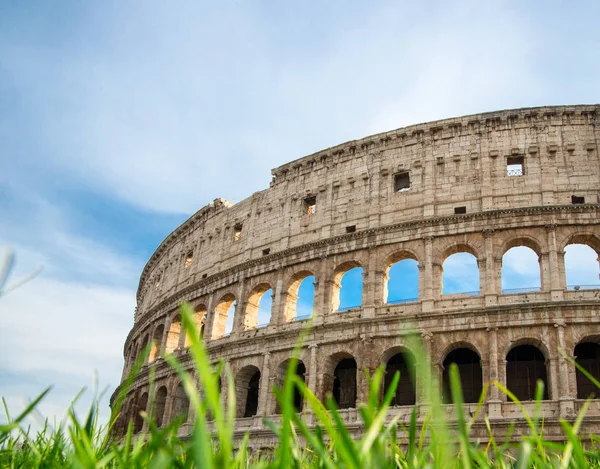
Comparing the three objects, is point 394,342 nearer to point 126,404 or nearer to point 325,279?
point 325,279

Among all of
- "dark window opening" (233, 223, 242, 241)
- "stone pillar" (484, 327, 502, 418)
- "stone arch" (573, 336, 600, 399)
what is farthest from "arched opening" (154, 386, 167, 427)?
"stone arch" (573, 336, 600, 399)

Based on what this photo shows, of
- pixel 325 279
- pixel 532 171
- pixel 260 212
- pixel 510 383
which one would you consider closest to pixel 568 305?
pixel 510 383

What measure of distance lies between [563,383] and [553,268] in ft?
13.2

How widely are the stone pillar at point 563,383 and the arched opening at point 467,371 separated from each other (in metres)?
2.81

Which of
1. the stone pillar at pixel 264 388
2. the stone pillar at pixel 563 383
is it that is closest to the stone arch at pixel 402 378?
the stone pillar at pixel 264 388

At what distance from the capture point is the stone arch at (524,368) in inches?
773

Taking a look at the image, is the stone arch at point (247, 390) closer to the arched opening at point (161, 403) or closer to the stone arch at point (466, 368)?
the arched opening at point (161, 403)

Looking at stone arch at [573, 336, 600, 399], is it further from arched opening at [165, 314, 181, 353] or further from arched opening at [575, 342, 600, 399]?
arched opening at [165, 314, 181, 353]

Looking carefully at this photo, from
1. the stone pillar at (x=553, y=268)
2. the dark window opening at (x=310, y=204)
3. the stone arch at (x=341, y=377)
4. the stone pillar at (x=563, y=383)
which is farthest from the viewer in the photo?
the dark window opening at (x=310, y=204)

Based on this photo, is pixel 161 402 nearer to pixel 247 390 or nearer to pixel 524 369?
pixel 247 390

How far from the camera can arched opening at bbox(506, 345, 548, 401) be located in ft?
64.5

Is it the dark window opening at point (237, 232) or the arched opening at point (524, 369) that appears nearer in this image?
the arched opening at point (524, 369)

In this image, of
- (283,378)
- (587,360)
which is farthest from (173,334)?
(587,360)

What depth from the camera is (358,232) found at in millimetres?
23484
